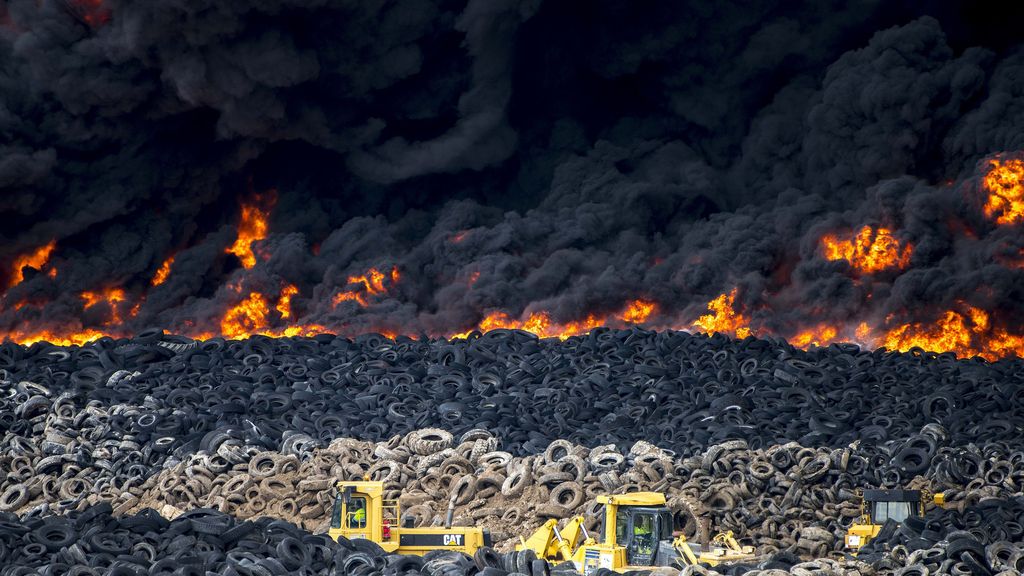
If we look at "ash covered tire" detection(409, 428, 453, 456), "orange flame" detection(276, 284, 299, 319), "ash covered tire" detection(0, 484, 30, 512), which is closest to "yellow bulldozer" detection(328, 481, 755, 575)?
"ash covered tire" detection(409, 428, 453, 456)

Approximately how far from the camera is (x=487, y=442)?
28984 mm

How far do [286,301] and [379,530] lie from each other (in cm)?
3171

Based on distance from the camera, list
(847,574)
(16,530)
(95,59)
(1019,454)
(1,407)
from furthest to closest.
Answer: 1. (95,59)
2. (1,407)
3. (1019,454)
4. (16,530)
5. (847,574)

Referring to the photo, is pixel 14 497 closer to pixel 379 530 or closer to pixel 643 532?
pixel 379 530

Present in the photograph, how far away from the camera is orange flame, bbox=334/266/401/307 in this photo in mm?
50469

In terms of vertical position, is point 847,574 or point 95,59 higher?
point 95,59

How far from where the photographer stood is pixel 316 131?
52281mm

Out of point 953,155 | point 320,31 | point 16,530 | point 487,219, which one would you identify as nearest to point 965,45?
point 953,155

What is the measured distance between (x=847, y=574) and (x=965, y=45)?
4168 centimetres

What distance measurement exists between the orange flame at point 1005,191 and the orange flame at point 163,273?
33510 mm

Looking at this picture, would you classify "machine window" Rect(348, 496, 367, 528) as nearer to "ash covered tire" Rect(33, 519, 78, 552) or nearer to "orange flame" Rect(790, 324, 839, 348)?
"ash covered tire" Rect(33, 519, 78, 552)

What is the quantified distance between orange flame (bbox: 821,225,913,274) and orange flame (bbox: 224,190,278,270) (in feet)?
84.3

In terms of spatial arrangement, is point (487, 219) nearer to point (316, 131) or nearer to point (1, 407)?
point (316, 131)

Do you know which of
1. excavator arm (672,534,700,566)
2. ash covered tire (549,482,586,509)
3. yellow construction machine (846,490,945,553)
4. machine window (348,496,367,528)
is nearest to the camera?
excavator arm (672,534,700,566)
